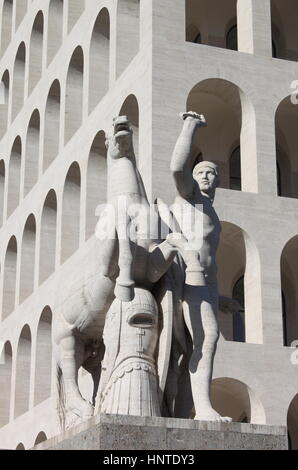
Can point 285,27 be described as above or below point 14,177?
below

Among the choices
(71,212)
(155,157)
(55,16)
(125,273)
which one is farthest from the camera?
(55,16)

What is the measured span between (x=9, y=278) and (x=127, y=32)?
43.7 ft

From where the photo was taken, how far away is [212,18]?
34.0 meters

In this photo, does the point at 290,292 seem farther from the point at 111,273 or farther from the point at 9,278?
the point at 111,273

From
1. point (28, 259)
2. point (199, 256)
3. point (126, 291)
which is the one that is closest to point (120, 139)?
point (199, 256)

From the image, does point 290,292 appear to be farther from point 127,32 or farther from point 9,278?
Answer: point 9,278

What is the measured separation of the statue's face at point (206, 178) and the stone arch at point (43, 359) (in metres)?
22.4

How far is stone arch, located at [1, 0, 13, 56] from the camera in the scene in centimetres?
4816

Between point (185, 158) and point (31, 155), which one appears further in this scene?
point (31, 155)

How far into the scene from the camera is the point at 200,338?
11617mm

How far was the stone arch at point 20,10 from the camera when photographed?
46031mm

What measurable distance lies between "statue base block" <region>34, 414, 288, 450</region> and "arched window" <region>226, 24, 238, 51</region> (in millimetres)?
25049

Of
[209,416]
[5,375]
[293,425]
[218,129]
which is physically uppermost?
[218,129]

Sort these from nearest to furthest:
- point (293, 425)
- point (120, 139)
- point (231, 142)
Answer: point (120, 139) < point (293, 425) < point (231, 142)
